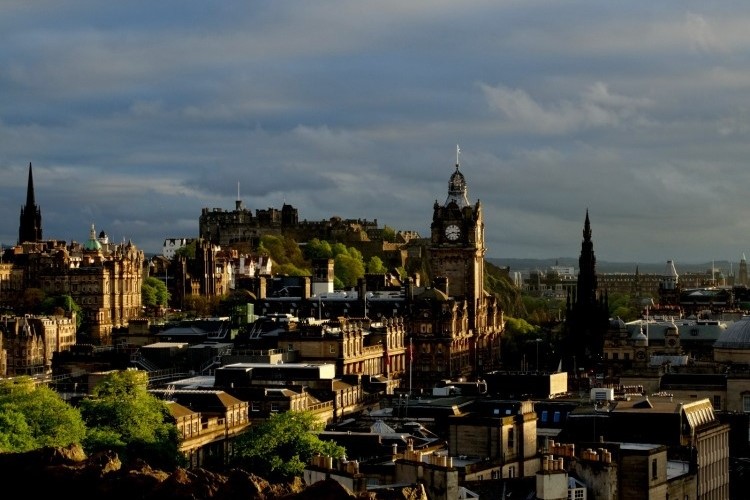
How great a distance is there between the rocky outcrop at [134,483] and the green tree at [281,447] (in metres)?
28.0

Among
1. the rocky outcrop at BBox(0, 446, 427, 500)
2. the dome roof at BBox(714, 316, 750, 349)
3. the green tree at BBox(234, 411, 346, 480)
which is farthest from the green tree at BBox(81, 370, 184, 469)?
the dome roof at BBox(714, 316, 750, 349)

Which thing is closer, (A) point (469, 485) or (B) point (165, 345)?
(A) point (469, 485)

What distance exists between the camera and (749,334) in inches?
5330

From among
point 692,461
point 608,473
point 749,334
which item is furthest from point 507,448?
point 749,334

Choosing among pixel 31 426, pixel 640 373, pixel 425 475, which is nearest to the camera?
pixel 425 475

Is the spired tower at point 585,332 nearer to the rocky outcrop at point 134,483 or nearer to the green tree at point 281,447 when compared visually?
the green tree at point 281,447

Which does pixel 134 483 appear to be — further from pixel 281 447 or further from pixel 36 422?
pixel 36 422

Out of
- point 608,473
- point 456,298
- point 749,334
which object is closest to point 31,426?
point 608,473

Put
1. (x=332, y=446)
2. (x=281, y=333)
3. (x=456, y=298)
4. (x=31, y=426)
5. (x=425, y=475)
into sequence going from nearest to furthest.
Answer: (x=425, y=475)
(x=332, y=446)
(x=31, y=426)
(x=281, y=333)
(x=456, y=298)

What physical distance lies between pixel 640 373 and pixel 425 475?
6738 centimetres

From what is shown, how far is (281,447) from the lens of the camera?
89.4 m

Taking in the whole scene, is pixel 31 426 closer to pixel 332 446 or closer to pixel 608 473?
pixel 332 446

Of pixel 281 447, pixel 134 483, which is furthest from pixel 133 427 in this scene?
pixel 134 483

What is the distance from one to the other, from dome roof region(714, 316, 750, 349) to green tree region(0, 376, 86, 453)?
187ft
